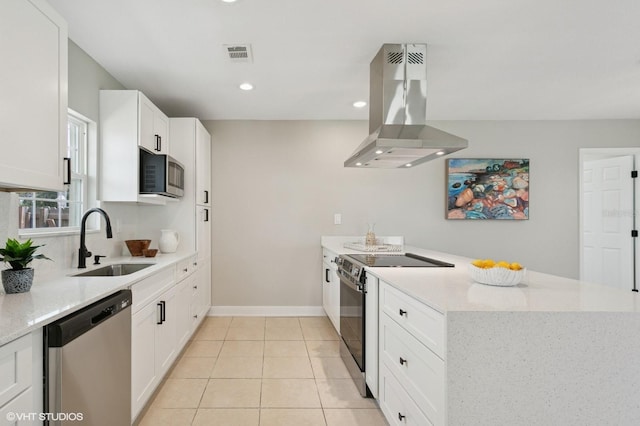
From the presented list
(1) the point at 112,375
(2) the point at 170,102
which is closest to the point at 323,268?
(2) the point at 170,102

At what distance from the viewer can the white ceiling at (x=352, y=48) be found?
2.10 meters

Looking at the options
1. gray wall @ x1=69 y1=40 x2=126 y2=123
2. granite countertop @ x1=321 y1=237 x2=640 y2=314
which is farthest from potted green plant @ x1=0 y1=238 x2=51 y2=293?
granite countertop @ x1=321 y1=237 x2=640 y2=314

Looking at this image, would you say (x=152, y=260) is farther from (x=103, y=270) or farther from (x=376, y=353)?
(x=376, y=353)

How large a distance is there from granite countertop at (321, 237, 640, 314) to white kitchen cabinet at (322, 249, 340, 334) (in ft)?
4.63

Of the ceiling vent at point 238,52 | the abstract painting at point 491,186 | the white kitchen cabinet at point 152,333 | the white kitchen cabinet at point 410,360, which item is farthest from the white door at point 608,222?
the white kitchen cabinet at point 152,333

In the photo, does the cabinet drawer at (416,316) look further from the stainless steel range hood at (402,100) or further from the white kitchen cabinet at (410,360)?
the stainless steel range hood at (402,100)

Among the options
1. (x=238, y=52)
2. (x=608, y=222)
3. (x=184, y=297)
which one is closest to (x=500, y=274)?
(x=238, y=52)

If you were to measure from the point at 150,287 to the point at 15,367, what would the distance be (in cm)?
118

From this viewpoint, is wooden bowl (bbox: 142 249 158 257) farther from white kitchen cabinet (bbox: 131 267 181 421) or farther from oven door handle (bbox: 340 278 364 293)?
oven door handle (bbox: 340 278 364 293)

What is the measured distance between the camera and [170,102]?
376 centimetres

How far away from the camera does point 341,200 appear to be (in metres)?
4.43

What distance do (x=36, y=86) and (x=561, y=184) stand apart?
5.11 meters

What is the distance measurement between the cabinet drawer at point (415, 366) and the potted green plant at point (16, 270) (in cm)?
178

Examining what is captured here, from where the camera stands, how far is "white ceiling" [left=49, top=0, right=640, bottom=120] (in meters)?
2.10
